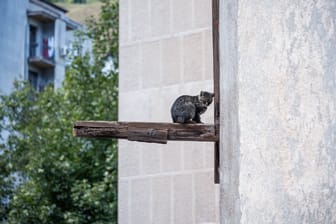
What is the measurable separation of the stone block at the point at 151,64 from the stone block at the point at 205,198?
54.6 inches

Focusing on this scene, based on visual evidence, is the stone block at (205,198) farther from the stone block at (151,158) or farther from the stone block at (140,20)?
the stone block at (140,20)

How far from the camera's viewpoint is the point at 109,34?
22.5m

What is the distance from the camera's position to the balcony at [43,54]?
115 ft

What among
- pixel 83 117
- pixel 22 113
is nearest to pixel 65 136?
pixel 83 117

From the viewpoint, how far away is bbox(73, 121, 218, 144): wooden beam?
261 inches

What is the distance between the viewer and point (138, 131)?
6664 mm

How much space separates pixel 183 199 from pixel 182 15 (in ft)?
7.02

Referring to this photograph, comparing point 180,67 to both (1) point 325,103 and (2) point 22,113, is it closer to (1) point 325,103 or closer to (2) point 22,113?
(1) point 325,103

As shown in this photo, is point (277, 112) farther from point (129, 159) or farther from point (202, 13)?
point (129, 159)

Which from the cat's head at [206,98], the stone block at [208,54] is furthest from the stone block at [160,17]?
the cat's head at [206,98]

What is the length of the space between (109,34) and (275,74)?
1698cm

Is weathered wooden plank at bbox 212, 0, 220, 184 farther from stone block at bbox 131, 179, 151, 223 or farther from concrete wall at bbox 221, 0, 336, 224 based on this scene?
stone block at bbox 131, 179, 151, 223

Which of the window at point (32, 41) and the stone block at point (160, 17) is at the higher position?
the window at point (32, 41)

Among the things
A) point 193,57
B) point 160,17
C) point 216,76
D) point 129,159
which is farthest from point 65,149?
point 216,76
